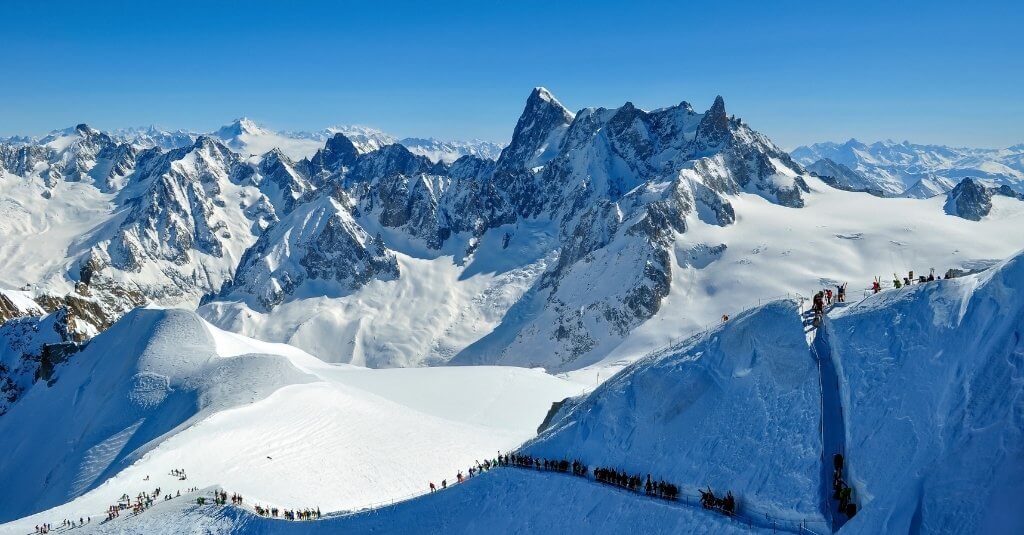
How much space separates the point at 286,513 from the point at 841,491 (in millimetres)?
32997

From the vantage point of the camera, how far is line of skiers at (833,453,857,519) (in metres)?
27.3

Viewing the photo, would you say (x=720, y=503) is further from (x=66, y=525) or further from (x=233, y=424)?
(x=233, y=424)

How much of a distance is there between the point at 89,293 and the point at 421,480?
396ft

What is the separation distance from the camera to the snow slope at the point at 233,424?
180ft

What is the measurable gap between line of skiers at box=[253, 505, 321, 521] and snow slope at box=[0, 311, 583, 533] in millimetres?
3367

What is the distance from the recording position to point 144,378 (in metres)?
79.5

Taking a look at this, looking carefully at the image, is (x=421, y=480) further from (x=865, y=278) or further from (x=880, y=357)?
(x=865, y=278)

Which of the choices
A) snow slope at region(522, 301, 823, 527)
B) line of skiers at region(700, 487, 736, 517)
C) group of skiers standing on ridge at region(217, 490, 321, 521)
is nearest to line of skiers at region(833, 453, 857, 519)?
snow slope at region(522, 301, 823, 527)

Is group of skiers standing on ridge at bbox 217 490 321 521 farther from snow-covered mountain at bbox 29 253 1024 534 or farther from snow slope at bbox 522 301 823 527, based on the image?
snow slope at bbox 522 301 823 527

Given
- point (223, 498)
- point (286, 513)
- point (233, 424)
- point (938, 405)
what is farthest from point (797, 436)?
point (233, 424)

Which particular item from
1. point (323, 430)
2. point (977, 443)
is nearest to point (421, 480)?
point (323, 430)

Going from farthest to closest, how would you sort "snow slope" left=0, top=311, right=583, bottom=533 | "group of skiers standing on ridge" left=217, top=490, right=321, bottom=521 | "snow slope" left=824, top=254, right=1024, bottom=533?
"snow slope" left=0, top=311, right=583, bottom=533 → "group of skiers standing on ridge" left=217, top=490, right=321, bottom=521 → "snow slope" left=824, top=254, right=1024, bottom=533

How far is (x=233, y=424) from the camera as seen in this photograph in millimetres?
64500

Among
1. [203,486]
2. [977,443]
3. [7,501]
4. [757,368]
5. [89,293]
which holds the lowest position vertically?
[7,501]
